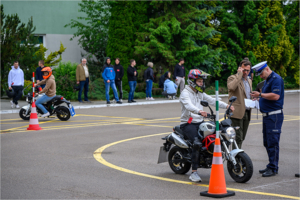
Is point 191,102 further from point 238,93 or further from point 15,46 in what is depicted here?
point 15,46

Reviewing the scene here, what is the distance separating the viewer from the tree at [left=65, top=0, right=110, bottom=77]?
31406 mm

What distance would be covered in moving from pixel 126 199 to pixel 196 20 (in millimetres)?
23861

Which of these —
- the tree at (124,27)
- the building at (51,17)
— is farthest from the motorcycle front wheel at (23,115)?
the building at (51,17)

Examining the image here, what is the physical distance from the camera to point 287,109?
18.8m

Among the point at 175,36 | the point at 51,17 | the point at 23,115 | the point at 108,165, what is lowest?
the point at 108,165

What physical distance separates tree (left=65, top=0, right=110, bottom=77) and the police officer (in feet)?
79.3

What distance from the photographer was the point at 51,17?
31.1 meters

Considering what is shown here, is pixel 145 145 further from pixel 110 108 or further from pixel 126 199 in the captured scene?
pixel 110 108

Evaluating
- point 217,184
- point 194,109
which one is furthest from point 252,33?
point 217,184

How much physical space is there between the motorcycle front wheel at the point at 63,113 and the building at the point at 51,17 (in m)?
15.4

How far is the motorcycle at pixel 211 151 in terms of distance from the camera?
6.63m

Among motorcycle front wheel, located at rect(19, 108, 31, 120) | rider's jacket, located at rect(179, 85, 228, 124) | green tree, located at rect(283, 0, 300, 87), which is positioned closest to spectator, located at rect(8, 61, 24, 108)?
motorcycle front wheel, located at rect(19, 108, 31, 120)

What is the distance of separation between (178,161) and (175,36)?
2017 cm

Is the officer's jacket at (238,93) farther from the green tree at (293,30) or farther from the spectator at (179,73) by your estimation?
the green tree at (293,30)
